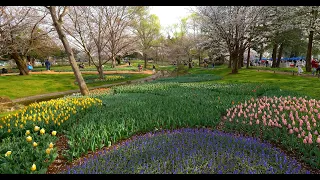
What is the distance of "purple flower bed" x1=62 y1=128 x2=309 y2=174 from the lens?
3166mm

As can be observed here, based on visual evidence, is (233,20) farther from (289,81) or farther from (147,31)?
(147,31)

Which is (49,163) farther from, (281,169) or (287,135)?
(287,135)

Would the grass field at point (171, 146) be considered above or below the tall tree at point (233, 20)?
below

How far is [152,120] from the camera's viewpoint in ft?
20.1

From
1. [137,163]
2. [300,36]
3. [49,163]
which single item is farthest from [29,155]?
[300,36]

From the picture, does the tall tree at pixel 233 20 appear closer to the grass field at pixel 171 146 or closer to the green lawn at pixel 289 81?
the green lawn at pixel 289 81

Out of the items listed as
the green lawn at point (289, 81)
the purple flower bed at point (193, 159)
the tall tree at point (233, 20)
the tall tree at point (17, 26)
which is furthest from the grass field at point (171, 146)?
the tall tree at point (233, 20)

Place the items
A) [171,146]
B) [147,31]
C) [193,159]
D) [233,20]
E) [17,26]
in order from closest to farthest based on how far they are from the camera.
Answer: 1. [193,159]
2. [171,146]
3. [17,26]
4. [233,20]
5. [147,31]

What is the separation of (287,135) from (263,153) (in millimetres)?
1488

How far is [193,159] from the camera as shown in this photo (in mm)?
3445

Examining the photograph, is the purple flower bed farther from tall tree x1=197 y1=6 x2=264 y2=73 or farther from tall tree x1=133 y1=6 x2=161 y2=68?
tall tree x1=133 y1=6 x2=161 y2=68

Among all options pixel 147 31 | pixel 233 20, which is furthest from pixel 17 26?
pixel 147 31

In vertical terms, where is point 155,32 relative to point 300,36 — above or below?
above

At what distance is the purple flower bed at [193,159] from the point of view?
3166 mm
